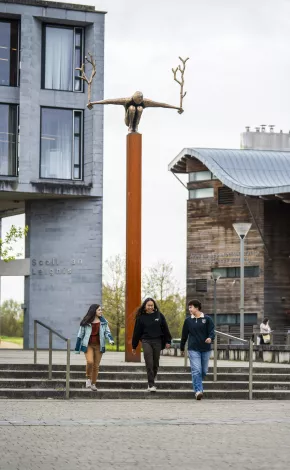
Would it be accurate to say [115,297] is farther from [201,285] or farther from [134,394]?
[134,394]

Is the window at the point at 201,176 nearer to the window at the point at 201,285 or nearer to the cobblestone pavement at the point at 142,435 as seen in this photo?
the window at the point at 201,285

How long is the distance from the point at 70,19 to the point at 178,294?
4588cm

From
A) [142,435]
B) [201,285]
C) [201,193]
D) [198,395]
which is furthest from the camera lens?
[201,193]

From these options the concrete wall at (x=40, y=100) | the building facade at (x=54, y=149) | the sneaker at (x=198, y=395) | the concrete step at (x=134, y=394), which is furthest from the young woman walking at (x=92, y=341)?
the concrete wall at (x=40, y=100)

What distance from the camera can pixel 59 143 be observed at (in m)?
43.8

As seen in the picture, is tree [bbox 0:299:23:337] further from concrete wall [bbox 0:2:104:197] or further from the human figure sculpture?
the human figure sculpture

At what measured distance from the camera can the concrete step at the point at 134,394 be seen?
69.1ft

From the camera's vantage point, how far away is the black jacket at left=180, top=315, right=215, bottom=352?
21.2 metres

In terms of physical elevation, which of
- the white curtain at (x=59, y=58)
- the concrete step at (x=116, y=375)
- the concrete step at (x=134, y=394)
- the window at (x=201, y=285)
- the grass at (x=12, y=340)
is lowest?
the grass at (x=12, y=340)

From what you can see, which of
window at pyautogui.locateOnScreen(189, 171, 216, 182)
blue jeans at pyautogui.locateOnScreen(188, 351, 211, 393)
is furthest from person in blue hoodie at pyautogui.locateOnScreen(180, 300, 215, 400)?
window at pyautogui.locateOnScreen(189, 171, 216, 182)

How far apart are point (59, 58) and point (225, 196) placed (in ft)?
68.3

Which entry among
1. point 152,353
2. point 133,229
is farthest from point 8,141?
point 152,353

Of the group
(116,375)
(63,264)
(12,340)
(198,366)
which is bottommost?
(12,340)

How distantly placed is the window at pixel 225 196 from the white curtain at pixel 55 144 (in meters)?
20.4
